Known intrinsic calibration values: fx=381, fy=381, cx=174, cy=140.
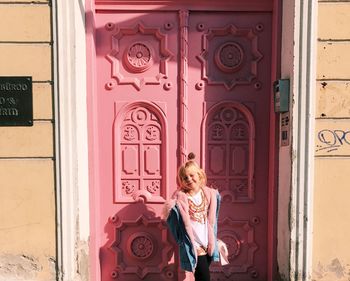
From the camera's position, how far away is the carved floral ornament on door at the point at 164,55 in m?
3.58

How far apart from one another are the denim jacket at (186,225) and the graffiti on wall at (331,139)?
1.01 metres

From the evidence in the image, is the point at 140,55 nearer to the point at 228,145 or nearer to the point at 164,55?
the point at 164,55

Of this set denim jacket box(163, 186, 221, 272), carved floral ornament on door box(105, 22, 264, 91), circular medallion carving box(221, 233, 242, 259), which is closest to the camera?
denim jacket box(163, 186, 221, 272)

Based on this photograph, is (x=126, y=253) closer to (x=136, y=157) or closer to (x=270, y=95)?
(x=136, y=157)

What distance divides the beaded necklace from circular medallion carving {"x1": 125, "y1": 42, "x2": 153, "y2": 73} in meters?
1.32

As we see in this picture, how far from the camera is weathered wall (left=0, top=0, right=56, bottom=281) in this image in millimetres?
3189

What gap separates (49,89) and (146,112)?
0.90m

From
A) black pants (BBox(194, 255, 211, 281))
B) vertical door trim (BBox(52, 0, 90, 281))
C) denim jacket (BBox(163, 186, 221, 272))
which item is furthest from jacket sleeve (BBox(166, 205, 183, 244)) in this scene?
vertical door trim (BBox(52, 0, 90, 281))

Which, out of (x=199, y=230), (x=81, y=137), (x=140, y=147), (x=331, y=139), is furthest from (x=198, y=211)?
(x=331, y=139)

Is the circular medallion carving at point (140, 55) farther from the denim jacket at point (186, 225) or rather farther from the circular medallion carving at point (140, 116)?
the denim jacket at point (186, 225)

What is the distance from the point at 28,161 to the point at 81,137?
0.48m

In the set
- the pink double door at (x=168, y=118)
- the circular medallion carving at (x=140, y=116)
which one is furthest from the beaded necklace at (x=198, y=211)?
the circular medallion carving at (x=140, y=116)

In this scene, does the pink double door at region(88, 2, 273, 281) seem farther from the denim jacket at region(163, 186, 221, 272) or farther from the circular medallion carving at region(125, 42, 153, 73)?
the denim jacket at region(163, 186, 221, 272)

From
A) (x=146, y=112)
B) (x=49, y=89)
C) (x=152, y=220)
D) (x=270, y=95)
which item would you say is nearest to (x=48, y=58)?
(x=49, y=89)
